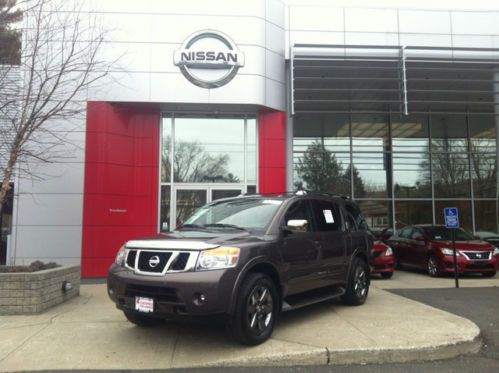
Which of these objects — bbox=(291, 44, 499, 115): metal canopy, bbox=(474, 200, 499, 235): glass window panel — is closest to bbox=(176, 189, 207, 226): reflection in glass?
bbox=(291, 44, 499, 115): metal canopy

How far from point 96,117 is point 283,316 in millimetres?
7885

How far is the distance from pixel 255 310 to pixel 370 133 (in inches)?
521

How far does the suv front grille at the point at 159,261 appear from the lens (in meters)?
5.24

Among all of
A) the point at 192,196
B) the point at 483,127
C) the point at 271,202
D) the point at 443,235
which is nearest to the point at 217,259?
the point at 271,202

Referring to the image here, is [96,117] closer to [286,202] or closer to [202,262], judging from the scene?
[286,202]

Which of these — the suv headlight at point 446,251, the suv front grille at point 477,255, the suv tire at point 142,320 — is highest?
Result: the suv headlight at point 446,251

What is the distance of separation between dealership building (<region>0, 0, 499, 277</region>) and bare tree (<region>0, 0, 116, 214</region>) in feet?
1.65

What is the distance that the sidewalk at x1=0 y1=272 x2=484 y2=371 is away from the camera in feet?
17.1

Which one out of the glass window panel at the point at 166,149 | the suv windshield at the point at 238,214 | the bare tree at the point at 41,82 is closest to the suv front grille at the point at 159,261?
the suv windshield at the point at 238,214

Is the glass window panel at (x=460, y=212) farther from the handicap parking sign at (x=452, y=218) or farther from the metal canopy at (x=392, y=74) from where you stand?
the handicap parking sign at (x=452, y=218)

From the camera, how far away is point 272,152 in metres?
13.4

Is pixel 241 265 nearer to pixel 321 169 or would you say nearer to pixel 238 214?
pixel 238 214

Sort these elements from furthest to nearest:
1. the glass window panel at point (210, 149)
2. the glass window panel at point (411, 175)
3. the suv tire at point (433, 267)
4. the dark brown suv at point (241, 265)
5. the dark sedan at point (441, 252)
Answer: the glass window panel at point (411, 175) < the glass window panel at point (210, 149) < the suv tire at point (433, 267) < the dark sedan at point (441, 252) < the dark brown suv at point (241, 265)

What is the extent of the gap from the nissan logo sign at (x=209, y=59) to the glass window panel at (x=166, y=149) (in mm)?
1689
